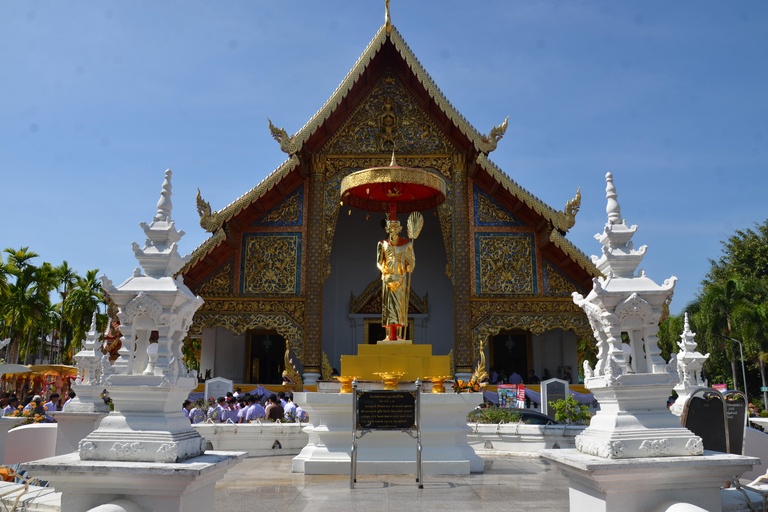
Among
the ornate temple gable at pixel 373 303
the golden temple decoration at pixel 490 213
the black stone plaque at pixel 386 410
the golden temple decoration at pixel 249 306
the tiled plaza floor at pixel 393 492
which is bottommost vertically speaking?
the tiled plaza floor at pixel 393 492

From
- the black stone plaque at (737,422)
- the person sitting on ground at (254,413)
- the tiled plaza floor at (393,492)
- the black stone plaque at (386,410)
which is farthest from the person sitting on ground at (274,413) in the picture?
the black stone plaque at (737,422)

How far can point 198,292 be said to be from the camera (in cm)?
1232

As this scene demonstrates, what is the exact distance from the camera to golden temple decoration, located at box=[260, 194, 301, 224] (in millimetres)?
12734

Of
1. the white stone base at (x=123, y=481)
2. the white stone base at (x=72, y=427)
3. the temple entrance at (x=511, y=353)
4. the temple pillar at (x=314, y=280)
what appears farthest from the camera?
the temple entrance at (x=511, y=353)

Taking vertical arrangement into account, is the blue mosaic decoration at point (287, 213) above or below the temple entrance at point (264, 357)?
above

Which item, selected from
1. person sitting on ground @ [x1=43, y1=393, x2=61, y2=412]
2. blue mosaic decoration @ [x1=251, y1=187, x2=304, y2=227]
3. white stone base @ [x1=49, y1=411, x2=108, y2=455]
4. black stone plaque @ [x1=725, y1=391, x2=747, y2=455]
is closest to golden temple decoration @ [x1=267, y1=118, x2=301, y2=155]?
blue mosaic decoration @ [x1=251, y1=187, x2=304, y2=227]

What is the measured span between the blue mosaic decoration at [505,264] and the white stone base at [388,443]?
636 cm

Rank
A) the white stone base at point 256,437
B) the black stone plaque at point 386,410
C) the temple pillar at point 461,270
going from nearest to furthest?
the black stone plaque at point 386,410
the white stone base at point 256,437
the temple pillar at point 461,270

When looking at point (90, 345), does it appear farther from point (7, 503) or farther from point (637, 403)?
point (637, 403)

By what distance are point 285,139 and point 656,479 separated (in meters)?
10.6

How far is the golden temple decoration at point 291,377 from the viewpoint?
10586 millimetres

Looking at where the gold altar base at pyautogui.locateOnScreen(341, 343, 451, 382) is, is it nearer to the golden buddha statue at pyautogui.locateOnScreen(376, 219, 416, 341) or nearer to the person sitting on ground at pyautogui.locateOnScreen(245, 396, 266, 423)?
the golden buddha statue at pyautogui.locateOnScreen(376, 219, 416, 341)

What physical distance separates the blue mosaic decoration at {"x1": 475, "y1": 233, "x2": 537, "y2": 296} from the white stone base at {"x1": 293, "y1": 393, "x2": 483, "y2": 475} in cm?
636

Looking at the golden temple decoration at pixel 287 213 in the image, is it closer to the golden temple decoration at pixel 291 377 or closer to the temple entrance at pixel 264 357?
the golden temple decoration at pixel 291 377
